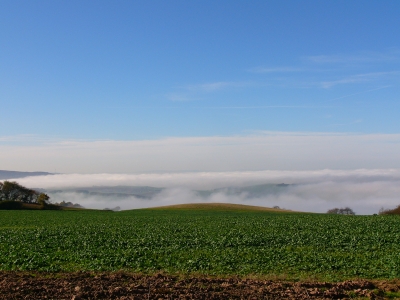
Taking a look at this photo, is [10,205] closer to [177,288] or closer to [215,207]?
[215,207]

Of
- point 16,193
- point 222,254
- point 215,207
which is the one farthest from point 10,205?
point 222,254

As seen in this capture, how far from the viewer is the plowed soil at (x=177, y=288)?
1282 cm

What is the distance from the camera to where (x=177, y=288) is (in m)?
13.8

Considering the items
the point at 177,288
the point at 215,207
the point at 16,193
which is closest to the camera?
the point at 177,288

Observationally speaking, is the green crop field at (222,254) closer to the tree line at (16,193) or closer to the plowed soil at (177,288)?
the plowed soil at (177,288)

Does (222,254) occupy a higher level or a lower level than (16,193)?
lower

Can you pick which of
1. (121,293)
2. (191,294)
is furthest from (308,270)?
(121,293)

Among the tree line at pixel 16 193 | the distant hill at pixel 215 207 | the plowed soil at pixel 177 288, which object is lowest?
the plowed soil at pixel 177 288

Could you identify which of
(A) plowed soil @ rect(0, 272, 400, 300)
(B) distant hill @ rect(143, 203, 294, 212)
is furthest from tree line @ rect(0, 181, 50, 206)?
(A) plowed soil @ rect(0, 272, 400, 300)

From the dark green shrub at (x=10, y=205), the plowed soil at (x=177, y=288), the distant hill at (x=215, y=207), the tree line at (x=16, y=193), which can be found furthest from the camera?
the tree line at (x=16, y=193)

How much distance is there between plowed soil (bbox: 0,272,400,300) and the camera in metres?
12.8

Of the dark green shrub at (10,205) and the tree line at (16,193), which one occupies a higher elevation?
the tree line at (16,193)

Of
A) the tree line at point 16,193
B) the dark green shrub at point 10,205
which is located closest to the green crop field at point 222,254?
the dark green shrub at point 10,205

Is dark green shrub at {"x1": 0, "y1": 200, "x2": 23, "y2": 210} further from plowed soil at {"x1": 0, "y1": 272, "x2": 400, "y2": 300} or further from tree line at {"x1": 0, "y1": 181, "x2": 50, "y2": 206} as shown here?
plowed soil at {"x1": 0, "y1": 272, "x2": 400, "y2": 300}
